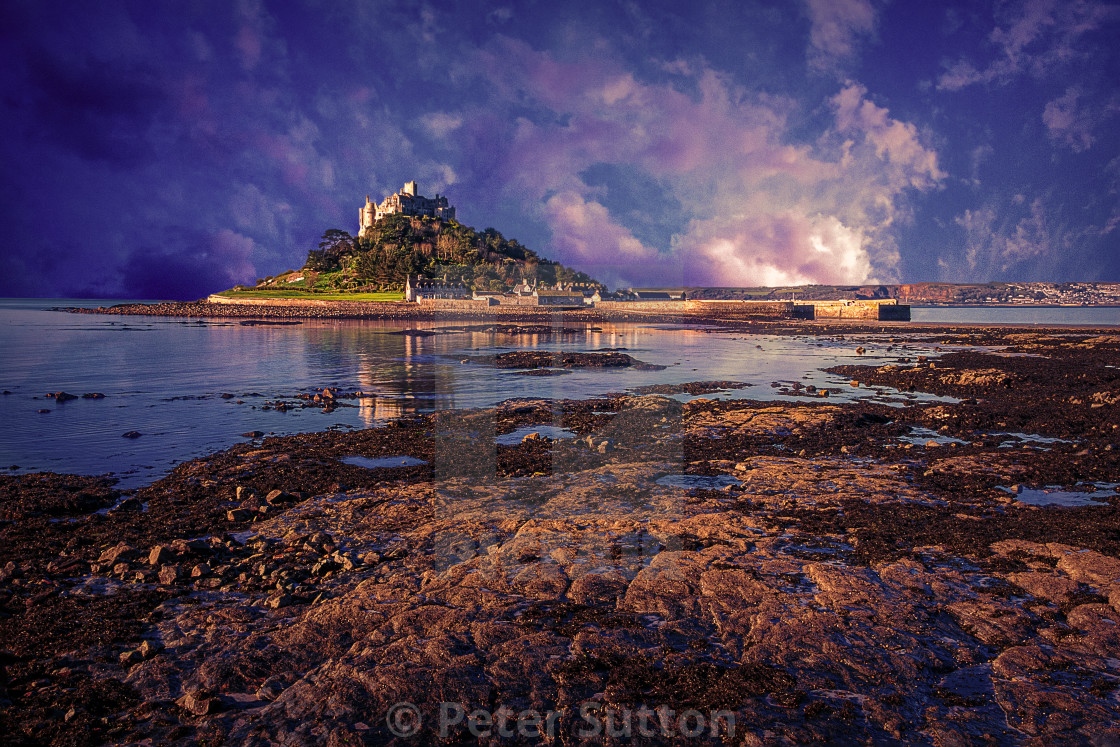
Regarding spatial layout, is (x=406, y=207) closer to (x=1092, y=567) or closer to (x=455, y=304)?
(x=455, y=304)

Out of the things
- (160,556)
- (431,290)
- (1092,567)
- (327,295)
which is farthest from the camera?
(327,295)

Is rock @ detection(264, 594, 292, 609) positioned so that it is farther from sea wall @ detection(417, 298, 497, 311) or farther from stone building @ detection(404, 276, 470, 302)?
stone building @ detection(404, 276, 470, 302)

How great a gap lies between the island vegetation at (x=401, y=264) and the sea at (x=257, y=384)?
3689 inches

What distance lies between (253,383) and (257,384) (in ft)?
1.37

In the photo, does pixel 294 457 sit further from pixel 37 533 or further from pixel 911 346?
pixel 911 346

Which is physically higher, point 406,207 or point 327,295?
point 406,207

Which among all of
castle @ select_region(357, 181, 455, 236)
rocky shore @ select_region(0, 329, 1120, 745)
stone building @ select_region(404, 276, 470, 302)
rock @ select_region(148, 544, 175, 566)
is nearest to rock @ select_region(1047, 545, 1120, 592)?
rocky shore @ select_region(0, 329, 1120, 745)

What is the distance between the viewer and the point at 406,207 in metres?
186

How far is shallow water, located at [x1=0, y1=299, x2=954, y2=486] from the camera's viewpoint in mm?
15539

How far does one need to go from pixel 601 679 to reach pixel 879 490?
7803mm

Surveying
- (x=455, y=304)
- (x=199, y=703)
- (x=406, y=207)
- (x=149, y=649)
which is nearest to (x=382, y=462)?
(x=149, y=649)

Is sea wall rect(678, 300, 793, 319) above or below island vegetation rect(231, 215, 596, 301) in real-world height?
below

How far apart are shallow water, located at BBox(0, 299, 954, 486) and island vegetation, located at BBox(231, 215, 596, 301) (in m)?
93.5

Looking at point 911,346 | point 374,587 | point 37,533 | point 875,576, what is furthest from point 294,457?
point 911,346
